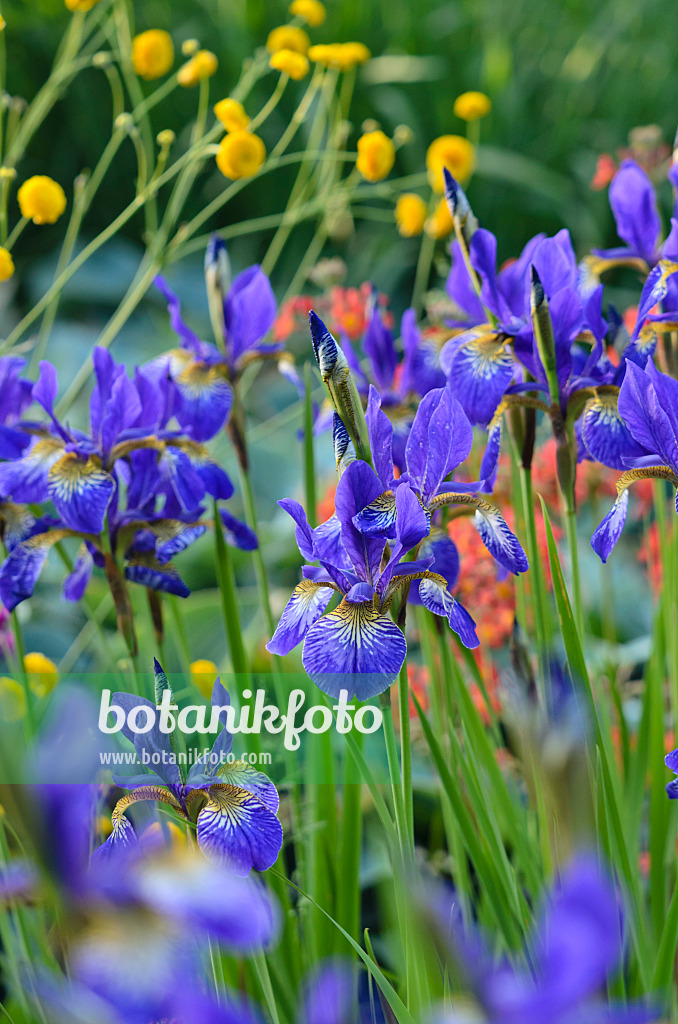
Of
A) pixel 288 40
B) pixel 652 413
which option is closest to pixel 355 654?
pixel 652 413

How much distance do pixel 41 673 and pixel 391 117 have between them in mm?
2429

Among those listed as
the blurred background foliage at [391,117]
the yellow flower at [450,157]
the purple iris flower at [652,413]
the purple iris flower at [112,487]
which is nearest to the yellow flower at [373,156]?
the yellow flower at [450,157]

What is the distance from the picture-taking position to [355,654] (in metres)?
0.44

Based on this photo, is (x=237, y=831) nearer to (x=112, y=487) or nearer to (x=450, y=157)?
(x=112, y=487)

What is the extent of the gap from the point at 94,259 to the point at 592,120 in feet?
5.86

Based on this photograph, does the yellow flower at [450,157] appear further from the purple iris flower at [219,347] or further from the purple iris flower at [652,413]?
the purple iris flower at [652,413]

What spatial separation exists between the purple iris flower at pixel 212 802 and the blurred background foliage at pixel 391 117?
2037 mm

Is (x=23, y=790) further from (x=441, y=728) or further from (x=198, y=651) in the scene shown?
(x=198, y=651)

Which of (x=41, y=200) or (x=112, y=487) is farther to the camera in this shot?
(x=41, y=200)

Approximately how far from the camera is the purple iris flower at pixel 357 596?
0.43 m

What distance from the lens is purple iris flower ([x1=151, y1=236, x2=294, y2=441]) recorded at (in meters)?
0.73

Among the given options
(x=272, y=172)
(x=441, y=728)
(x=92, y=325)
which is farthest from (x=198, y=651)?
(x=272, y=172)

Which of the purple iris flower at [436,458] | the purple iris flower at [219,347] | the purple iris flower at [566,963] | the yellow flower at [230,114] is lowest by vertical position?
the purple iris flower at [566,963]

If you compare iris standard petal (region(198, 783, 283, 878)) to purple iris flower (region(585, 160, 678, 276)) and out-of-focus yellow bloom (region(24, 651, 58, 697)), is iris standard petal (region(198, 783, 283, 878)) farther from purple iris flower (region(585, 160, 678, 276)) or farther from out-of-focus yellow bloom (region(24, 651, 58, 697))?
purple iris flower (region(585, 160, 678, 276))
